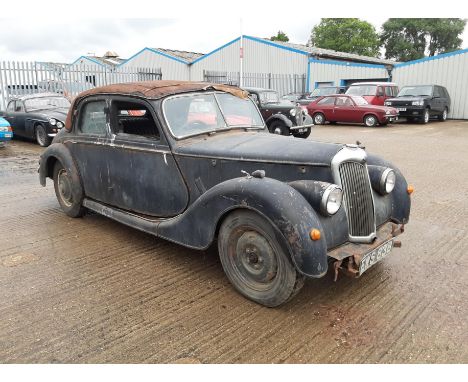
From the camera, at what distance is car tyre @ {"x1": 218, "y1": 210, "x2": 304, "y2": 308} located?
9.70ft

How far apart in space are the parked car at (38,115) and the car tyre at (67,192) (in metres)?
6.34

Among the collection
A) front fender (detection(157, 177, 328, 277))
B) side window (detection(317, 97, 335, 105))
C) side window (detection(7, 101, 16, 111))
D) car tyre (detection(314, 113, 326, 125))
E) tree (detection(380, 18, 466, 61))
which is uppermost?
tree (detection(380, 18, 466, 61))

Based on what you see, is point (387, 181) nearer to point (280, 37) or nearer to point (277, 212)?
point (277, 212)

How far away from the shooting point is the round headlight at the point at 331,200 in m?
2.97

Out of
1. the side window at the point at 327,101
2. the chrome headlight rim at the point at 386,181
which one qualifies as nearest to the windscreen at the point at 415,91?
the side window at the point at 327,101

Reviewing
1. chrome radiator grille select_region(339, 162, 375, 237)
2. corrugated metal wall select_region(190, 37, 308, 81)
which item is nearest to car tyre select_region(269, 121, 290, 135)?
chrome radiator grille select_region(339, 162, 375, 237)

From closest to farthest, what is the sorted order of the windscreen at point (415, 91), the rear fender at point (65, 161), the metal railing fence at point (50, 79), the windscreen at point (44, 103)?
the rear fender at point (65, 161) < the windscreen at point (44, 103) < the metal railing fence at point (50, 79) < the windscreen at point (415, 91)

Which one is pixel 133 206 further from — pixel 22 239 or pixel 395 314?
pixel 395 314

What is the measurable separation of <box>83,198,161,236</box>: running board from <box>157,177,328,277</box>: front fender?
28.2 inches

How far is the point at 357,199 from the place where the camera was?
3.28 m

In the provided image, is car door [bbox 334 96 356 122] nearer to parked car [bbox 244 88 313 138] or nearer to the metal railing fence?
parked car [bbox 244 88 313 138]

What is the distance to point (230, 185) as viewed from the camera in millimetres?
3156

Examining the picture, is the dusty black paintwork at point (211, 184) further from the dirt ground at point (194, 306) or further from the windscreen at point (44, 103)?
the windscreen at point (44, 103)

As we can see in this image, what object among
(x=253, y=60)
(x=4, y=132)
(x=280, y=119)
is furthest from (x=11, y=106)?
(x=253, y=60)
